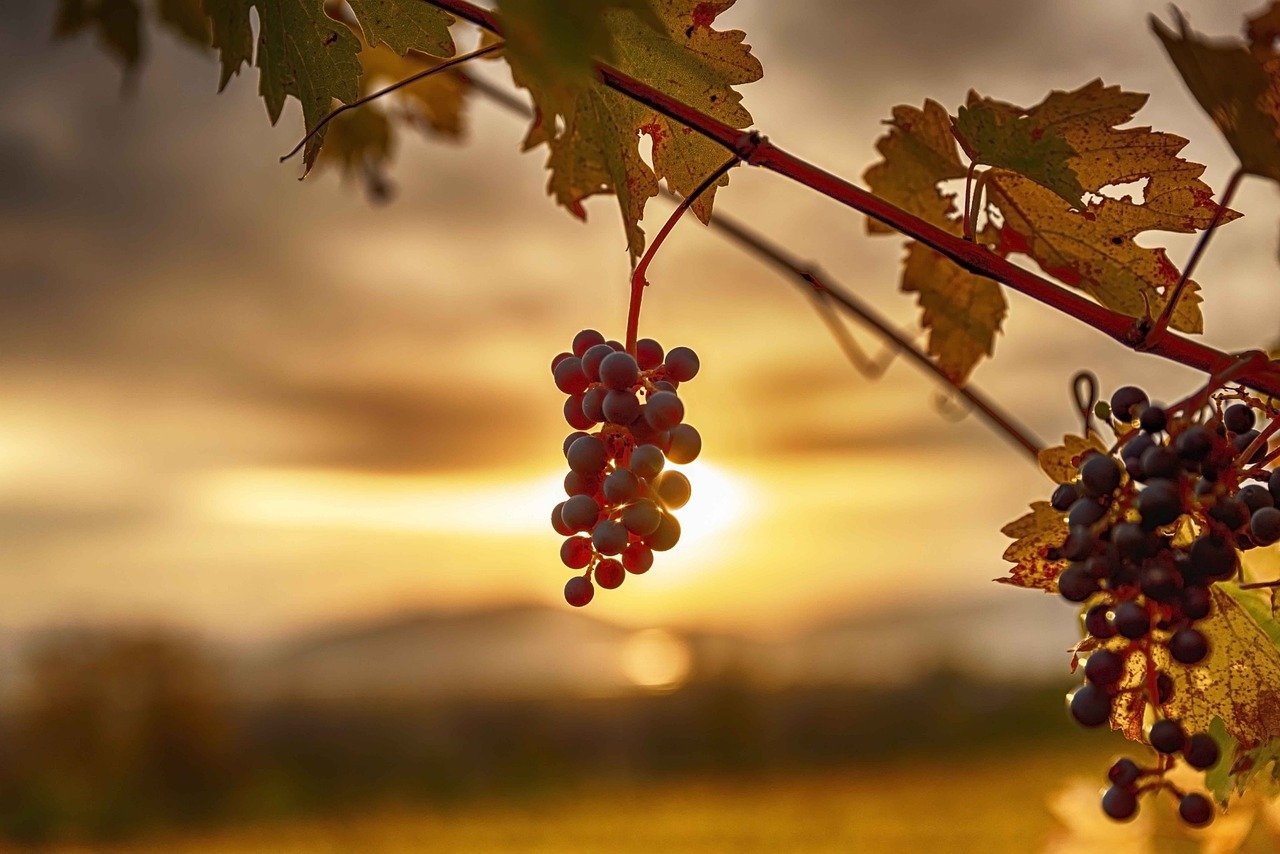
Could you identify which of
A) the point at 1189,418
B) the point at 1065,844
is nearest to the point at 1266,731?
the point at 1189,418

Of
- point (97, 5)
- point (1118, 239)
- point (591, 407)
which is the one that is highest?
point (97, 5)

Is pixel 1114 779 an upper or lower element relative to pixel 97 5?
lower

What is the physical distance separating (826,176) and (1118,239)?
256 millimetres

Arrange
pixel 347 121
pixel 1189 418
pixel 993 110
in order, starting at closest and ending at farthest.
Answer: pixel 1189 418, pixel 993 110, pixel 347 121

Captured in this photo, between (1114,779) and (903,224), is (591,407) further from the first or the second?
(1114,779)

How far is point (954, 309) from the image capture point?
828mm

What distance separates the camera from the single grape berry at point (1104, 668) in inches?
20.9

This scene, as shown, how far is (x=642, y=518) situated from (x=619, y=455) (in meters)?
0.05

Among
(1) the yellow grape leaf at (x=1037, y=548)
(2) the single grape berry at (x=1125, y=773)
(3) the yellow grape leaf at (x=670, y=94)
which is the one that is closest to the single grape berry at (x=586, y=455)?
(3) the yellow grape leaf at (x=670, y=94)

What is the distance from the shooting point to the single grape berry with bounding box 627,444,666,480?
0.56m

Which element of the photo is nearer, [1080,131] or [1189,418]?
[1189,418]

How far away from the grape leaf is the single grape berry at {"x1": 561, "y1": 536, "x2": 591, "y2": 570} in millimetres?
334

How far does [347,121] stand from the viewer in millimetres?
1976

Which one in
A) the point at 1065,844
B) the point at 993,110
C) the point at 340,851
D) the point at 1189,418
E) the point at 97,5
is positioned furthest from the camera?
the point at 340,851
